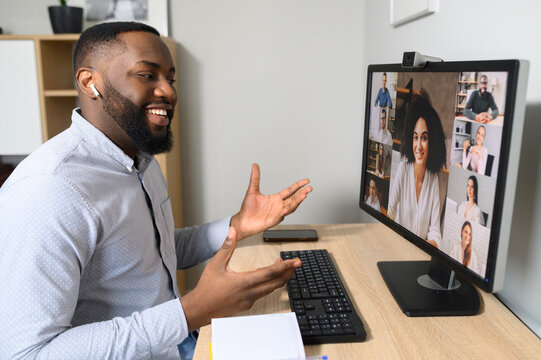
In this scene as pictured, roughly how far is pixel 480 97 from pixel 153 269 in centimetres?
80

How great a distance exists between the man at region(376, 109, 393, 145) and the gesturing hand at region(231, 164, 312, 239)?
0.88 ft

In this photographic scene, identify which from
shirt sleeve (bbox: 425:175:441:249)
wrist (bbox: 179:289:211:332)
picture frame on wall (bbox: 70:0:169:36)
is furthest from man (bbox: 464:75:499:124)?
picture frame on wall (bbox: 70:0:169:36)

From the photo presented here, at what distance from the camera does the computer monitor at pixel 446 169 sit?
0.72 meters

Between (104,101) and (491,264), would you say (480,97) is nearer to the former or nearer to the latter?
(491,264)

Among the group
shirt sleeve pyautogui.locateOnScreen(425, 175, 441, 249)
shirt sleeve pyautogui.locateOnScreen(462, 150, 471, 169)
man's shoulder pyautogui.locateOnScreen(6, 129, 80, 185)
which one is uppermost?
shirt sleeve pyautogui.locateOnScreen(462, 150, 471, 169)

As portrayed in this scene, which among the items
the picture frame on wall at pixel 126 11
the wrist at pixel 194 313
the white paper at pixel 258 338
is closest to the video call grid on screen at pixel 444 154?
the white paper at pixel 258 338

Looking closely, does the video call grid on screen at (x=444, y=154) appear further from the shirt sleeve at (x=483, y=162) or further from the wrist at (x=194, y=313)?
the wrist at (x=194, y=313)

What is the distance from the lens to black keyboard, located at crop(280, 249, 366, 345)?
2.69 ft

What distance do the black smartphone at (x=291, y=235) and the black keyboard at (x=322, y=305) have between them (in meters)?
0.20

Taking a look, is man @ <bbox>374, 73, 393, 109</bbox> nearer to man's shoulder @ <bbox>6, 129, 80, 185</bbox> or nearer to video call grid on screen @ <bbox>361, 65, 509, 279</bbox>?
video call grid on screen @ <bbox>361, 65, 509, 279</bbox>

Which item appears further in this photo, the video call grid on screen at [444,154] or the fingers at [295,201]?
the fingers at [295,201]

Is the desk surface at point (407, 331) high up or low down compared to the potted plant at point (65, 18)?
down

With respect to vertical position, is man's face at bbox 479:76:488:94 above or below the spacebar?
above

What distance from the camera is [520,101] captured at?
693mm
